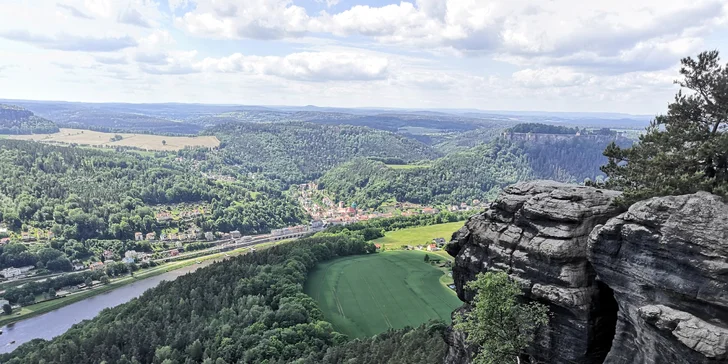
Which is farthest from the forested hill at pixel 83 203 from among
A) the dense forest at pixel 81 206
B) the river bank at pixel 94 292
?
the river bank at pixel 94 292

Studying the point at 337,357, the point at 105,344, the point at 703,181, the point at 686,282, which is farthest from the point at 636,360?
the point at 105,344

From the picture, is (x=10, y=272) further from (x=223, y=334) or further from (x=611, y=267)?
(x=611, y=267)

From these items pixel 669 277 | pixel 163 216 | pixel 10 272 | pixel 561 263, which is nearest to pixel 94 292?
pixel 10 272

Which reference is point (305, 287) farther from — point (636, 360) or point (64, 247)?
point (64, 247)

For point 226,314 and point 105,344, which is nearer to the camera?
point 105,344

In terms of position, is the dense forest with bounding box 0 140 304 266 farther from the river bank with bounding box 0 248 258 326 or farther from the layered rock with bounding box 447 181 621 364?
the layered rock with bounding box 447 181 621 364

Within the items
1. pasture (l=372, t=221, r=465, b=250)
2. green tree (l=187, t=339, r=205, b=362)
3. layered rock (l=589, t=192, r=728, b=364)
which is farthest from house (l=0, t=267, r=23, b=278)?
layered rock (l=589, t=192, r=728, b=364)
